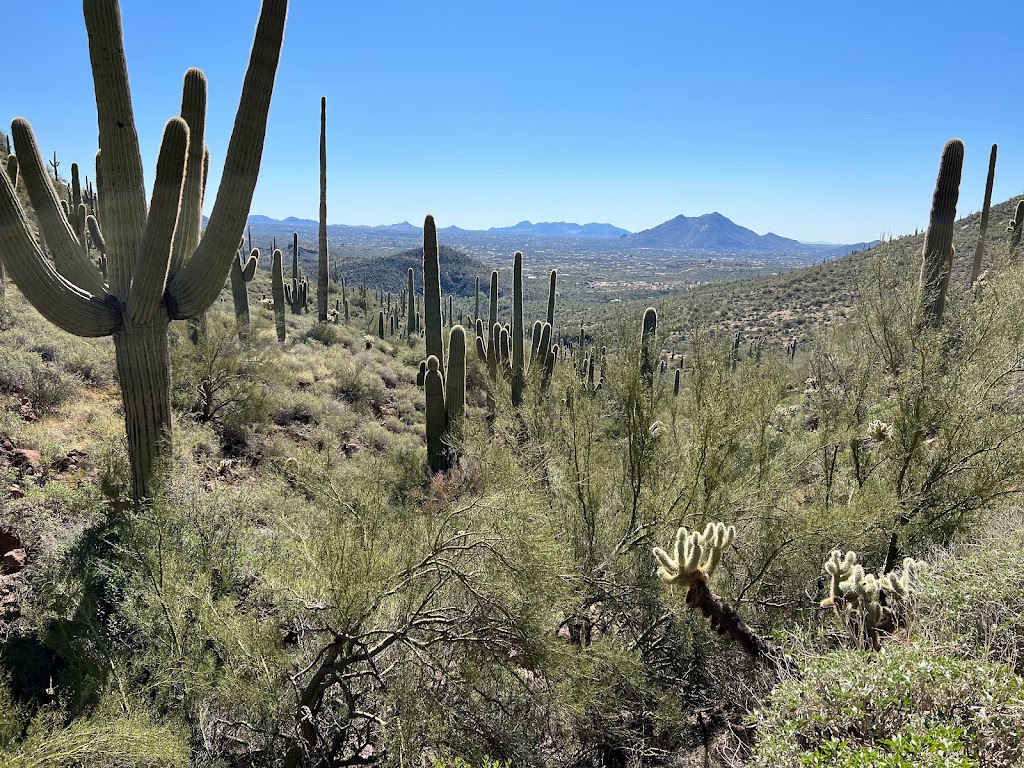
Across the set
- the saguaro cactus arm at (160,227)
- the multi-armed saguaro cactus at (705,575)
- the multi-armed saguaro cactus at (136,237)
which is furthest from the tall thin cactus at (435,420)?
the multi-armed saguaro cactus at (705,575)

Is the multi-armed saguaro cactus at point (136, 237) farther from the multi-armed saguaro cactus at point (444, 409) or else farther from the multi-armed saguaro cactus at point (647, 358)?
the multi-armed saguaro cactus at point (444, 409)

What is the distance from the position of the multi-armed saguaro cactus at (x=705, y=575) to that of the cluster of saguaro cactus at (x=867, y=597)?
→ 746 millimetres

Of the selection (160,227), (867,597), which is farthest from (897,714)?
(160,227)

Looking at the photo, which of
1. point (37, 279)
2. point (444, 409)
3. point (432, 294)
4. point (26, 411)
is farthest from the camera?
point (432, 294)

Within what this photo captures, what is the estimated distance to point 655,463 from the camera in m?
7.75

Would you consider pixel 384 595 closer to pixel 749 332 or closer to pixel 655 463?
pixel 655 463

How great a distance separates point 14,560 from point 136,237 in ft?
12.3

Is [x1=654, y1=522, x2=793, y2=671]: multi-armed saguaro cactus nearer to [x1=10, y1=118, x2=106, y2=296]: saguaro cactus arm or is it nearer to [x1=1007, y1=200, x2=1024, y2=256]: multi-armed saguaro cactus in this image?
[x1=10, y1=118, x2=106, y2=296]: saguaro cactus arm

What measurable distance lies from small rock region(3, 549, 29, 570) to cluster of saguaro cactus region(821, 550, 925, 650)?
8.15 metres

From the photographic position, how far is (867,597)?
513cm

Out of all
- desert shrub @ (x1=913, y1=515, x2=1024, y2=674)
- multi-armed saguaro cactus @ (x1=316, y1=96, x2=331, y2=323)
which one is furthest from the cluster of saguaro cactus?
multi-armed saguaro cactus @ (x1=316, y1=96, x2=331, y2=323)

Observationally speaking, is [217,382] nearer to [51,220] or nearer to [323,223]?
[51,220]

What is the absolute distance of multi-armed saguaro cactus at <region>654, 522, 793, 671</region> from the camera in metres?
4.89

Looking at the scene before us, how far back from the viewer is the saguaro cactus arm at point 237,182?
258 inches
